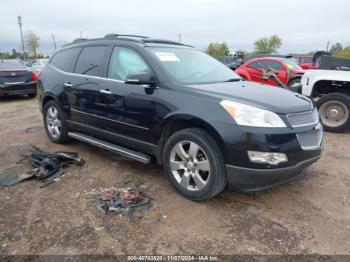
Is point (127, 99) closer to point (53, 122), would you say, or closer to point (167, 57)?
point (167, 57)

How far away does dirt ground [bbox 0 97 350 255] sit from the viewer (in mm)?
2527

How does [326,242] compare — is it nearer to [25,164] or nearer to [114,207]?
[114,207]

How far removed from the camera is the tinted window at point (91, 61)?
425 cm

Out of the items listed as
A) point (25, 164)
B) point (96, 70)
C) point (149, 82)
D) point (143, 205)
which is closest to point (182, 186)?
point (143, 205)

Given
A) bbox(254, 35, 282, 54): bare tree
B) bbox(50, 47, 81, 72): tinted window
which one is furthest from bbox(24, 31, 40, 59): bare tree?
bbox(50, 47, 81, 72): tinted window

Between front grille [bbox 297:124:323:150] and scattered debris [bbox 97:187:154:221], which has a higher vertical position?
front grille [bbox 297:124:323:150]

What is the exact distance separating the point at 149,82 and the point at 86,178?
A: 1.51 metres

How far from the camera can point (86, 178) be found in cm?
386

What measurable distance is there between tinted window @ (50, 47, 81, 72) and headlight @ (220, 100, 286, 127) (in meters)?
2.99

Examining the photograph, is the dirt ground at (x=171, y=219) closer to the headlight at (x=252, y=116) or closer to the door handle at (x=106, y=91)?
the headlight at (x=252, y=116)

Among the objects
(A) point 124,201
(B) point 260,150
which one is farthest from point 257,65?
(A) point 124,201

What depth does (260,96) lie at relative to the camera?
10.5 ft

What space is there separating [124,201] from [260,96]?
1843mm

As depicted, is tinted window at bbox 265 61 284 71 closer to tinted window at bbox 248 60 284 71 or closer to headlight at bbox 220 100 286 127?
tinted window at bbox 248 60 284 71
